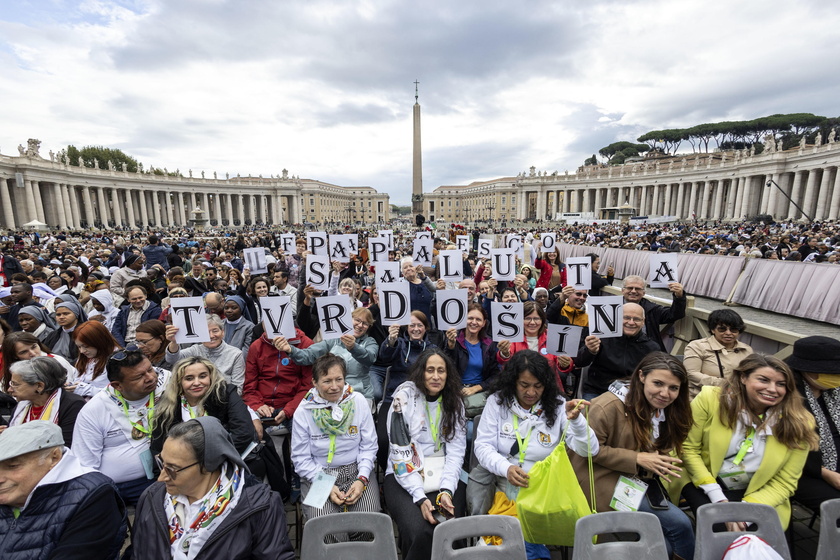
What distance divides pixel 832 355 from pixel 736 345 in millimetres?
995

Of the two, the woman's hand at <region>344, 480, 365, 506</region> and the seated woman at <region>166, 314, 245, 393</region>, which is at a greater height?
the seated woman at <region>166, 314, 245, 393</region>

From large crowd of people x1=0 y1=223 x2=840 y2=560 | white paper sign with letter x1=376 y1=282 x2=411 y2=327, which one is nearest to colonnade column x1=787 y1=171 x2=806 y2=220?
large crowd of people x1=0 y1=223 x2=840 y2=560

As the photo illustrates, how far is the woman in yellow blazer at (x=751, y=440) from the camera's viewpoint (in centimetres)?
268

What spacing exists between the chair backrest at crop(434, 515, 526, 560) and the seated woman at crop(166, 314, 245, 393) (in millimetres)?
2775

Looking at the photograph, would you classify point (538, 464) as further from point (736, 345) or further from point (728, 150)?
point (728, 150)

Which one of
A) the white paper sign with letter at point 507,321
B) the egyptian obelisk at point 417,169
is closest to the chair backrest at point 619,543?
the white paper sign with letter at point 507,321

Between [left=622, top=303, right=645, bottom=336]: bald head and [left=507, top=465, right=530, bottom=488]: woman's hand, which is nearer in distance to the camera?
[left=507, top=465, right=530, bottom=488]: woman's hand

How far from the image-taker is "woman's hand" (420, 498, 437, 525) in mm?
2820

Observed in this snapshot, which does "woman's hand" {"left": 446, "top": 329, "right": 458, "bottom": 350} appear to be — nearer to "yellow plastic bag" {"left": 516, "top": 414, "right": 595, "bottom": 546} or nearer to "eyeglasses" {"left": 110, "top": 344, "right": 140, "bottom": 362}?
"yellow plastic bag" {"left": 516, "top": 414, "right": 595, "bottom": 546}

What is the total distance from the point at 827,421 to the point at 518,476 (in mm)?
2331

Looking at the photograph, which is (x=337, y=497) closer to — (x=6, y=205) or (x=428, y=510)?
(x=428, y=510)

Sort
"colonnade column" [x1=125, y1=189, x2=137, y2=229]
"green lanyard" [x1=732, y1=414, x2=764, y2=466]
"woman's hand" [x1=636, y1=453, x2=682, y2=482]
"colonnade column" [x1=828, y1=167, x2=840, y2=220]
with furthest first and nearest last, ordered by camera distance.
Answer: "colonnade column" [x1=125, y1=189, x2=137, y2=229], "colonnade column" [x1=828, y1=167, x2=840, y2=220], "green lanyard" [x1=732, y1=414, x2=764, y2=466], "woman's hand" [x1=636, y1=453, x2=682, y2=482]

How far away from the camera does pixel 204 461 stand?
210cm

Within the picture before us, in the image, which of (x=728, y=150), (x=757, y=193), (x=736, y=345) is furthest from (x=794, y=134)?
(x=736, y=345)
